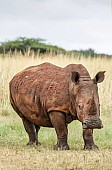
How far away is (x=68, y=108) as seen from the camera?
9188mm

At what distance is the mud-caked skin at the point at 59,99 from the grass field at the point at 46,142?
13.7 inches

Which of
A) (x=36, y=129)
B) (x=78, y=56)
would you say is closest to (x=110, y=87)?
(x=78, y=56)

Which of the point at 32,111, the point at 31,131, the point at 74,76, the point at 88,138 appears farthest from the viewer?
the point at 31,131

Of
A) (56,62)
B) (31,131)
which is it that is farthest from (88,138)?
(56,62)

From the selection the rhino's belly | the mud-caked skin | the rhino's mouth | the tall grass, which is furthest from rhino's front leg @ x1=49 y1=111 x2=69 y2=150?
the tall grass

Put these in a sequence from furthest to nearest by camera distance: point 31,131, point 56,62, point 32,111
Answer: point 56,62, point 31,131, point 32,111

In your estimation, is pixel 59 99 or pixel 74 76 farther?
pixel 59 99

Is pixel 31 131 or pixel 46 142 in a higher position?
pixel 31 131

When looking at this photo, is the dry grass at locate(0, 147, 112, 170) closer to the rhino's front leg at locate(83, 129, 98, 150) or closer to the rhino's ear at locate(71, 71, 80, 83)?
the rhino's front leg at locate(83, 129, 98, 150)

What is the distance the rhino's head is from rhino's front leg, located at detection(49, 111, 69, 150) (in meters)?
0.30

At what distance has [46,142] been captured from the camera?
34.4 feet

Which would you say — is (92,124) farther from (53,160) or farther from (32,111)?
(32,111)

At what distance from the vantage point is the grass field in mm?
7734

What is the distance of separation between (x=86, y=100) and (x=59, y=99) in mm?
584
